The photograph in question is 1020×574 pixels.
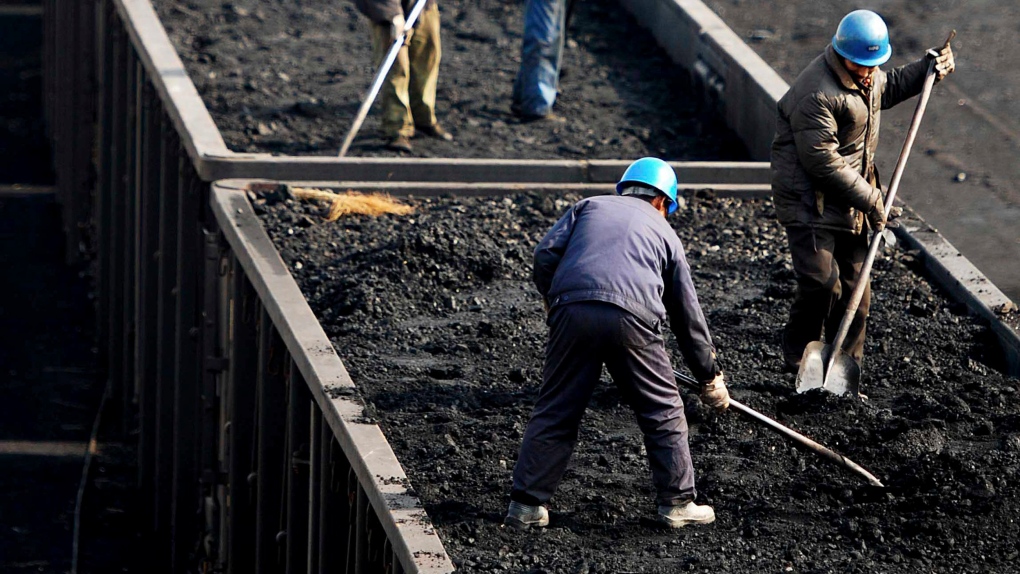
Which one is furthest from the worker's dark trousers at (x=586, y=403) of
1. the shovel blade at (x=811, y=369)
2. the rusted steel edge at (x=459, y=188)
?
the rusted steel edge at (x=459, y=188)

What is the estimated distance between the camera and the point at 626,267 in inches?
226

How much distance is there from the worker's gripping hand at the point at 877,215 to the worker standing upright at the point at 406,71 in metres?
4.16

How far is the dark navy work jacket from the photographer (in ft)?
18.8

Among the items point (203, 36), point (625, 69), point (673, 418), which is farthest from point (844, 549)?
point (203, 36)

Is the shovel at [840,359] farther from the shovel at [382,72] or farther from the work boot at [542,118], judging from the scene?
the work boot at [542,118]

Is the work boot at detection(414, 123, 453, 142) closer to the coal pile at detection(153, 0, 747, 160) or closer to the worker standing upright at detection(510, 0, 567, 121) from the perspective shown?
the coal pile at detection(153, 0, 747, 160)

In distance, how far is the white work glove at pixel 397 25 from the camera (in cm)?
1052

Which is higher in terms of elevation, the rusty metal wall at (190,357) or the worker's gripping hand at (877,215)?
the worker's gripping hand at (877,215)

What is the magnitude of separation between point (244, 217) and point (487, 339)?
1681 mm

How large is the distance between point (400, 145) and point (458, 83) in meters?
1.63

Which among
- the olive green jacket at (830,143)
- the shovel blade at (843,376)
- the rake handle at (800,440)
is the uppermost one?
the olive green jacket at (830,143)

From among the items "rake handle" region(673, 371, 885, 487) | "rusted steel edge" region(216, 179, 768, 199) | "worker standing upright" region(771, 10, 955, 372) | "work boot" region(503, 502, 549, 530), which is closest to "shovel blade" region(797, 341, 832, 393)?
"worker standing upright" region(771, 10, 955, 372)

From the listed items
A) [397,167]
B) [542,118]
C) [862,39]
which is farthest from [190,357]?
[862,39]

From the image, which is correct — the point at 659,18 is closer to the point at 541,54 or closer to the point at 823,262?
the point at 541,54
